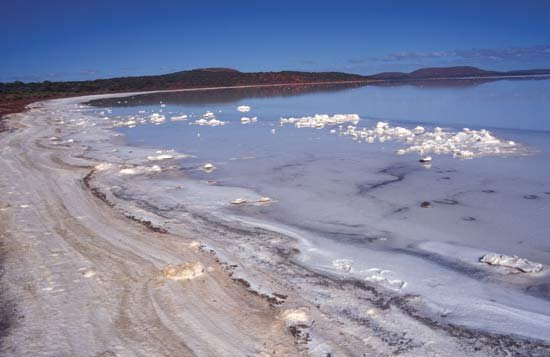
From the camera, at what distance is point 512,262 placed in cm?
410

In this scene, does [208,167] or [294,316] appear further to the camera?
[208,167]

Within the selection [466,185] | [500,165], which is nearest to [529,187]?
[466,185]

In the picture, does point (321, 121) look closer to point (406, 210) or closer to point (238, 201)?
point (238, 201)

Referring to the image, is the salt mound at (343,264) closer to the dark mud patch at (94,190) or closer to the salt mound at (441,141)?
the dark mud patch at (94,190)

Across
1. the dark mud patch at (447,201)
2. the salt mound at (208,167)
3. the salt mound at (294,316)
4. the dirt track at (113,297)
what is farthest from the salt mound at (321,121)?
the salt mound at (294,316)

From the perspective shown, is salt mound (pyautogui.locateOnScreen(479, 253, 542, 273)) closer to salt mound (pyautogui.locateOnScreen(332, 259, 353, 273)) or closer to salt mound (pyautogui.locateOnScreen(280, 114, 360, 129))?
salt mound (pyautogui.locateOnScreen(332, 259, 353, 273))

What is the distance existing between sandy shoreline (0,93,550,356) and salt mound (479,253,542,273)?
110 centimetres

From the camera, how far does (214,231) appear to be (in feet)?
17.5

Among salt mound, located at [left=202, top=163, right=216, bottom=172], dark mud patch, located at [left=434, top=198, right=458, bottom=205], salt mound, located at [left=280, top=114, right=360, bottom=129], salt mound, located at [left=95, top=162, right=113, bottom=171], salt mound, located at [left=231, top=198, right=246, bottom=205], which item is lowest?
salt mound, located at [left=280, top=114, right=360, bottom=129]

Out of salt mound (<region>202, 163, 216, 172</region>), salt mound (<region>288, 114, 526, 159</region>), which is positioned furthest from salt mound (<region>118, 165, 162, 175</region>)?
salt mound (<region>288, 114, 526, 159</region>)

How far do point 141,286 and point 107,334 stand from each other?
736 millimetres

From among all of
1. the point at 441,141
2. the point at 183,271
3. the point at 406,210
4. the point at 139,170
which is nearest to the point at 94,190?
the point at 139,170

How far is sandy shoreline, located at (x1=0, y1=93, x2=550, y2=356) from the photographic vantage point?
3.02 m

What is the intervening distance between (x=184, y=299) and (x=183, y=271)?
0.48 metres
